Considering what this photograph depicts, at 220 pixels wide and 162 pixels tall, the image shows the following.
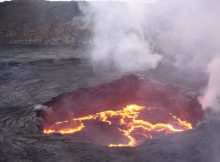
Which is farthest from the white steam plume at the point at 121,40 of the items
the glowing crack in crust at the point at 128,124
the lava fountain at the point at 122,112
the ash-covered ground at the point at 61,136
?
the glowing crack in crust at the point at 128,124

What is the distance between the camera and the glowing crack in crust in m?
10.2

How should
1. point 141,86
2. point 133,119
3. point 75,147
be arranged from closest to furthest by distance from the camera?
1. point 75,147
2. point 133,119
3. point 141,86

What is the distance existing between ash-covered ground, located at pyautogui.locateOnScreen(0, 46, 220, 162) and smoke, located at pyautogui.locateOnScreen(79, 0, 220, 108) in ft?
2.98

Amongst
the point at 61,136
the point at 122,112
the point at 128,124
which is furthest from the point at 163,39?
the point at 61,136

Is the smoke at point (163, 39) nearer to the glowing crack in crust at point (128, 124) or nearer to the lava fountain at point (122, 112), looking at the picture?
the lava fountain at point (122, 112)

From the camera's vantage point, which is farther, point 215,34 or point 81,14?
point 81,14

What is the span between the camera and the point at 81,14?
2452 cm

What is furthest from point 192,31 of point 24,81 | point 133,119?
point 24,81

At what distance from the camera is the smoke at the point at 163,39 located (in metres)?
13.5

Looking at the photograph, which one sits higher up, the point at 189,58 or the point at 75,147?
the point at 189,58

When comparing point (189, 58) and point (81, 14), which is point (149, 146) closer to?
point (189, 58)

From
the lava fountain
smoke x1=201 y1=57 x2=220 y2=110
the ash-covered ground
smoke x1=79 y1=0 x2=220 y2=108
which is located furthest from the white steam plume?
smoke x1=201 y1=57 x2=220 y2=110

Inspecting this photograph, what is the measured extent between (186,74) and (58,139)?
20.8 ft

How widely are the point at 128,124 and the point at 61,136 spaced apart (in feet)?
11.8
